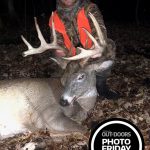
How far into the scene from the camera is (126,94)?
7.00 meters

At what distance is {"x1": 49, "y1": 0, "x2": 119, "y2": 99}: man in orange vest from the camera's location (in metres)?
6.04

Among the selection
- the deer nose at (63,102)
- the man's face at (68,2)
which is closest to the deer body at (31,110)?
the deer nose at (63,102)

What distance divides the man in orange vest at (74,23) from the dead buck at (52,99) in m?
0.38

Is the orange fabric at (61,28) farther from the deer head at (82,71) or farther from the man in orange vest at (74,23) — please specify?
the deer head at (82,71)

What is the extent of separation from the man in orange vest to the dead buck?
1.24ft

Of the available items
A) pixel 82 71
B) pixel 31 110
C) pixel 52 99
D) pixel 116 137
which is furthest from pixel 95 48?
pixel 116 137

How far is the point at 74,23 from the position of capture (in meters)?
6.25

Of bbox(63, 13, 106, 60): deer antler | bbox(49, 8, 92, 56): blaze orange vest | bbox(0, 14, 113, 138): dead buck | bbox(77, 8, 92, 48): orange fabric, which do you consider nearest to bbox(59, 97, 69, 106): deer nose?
bbox(0, 14, 113, 138): dead buck

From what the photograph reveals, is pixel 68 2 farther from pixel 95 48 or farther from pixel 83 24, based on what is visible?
pixel 95 48

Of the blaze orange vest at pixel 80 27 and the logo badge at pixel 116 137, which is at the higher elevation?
the blaze orange vest at pixel 80 27

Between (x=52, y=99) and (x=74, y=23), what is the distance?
4.40 ft

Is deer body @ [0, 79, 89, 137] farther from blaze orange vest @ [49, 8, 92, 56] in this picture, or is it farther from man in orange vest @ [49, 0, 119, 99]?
blaze orange vest @ [49, 8, 92, 56]

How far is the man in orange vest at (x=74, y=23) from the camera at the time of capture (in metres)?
6.04

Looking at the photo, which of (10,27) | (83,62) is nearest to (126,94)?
(83,62)
